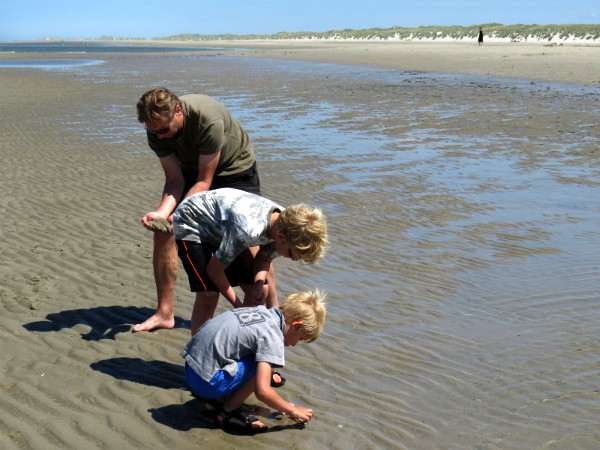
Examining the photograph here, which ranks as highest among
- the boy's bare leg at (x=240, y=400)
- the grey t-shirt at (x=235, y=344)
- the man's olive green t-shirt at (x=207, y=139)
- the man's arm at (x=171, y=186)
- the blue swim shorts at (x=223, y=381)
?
the man's olive green t-shirt at (x=207, y=139)

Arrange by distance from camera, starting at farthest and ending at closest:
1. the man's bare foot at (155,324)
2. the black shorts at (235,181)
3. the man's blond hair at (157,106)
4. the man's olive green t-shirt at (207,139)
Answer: the man's bare foot at (155,324)
the black shorts at (235,181)
the man's olive green t-shirt at (207,139)
the man's blond hair at (157,106)

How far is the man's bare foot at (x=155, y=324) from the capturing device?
4.83m

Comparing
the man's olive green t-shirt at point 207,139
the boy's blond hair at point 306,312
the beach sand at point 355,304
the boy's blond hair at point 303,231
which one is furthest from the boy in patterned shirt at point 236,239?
the beach sand at point 355,304

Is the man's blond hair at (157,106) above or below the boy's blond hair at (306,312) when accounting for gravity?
above

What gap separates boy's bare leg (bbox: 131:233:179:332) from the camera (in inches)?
191

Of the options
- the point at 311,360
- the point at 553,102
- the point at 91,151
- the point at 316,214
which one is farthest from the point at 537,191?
the point at 553,102

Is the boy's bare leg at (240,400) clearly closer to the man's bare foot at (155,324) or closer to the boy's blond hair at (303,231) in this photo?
the boy's blond hair at (303,231)

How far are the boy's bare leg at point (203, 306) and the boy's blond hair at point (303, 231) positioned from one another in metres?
0.80

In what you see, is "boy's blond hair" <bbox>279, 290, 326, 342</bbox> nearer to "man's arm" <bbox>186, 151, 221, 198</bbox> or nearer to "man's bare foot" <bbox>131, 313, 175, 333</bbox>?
"man's arm" <bbox>186, 151, 221, 198</bbox>

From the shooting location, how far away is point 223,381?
3.62 meters

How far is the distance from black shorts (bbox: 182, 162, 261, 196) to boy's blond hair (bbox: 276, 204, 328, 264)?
0.91 m

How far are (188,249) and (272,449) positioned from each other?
Result: 1.19 meters

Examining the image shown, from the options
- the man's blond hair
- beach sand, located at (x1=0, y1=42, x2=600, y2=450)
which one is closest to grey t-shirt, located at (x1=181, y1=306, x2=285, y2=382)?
beach sand, located at (x1=0, y1=42, x2=600, y2=450)

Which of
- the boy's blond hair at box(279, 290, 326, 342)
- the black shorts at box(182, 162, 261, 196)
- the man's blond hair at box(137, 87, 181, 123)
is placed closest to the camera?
the boy's blond hair at box(279, 290, 326, 342)
